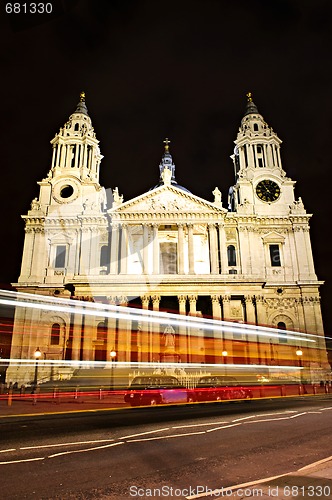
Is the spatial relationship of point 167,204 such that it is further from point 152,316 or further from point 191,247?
point 152,316

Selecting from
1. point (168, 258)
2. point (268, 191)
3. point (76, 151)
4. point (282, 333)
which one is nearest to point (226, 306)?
point (282, 333)

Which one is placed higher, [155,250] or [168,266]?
[155,250]

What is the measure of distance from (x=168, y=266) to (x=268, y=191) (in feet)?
51.6

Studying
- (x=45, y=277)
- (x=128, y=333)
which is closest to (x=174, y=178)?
(x=45, y=277)

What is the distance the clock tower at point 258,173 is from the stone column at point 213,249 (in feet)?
15.0

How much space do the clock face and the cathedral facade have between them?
132 mm

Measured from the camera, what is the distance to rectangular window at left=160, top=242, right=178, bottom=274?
41.7 meters

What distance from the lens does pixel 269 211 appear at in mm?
43812

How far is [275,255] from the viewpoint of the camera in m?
42.2

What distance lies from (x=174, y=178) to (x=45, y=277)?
40.7 m

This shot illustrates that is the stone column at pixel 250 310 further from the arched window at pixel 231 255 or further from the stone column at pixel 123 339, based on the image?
the stone column at pixel 123 339

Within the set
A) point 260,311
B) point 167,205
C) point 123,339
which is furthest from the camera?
point 167,205

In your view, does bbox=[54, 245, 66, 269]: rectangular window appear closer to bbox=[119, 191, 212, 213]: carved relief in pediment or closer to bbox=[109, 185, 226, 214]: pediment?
bbox=[109, 185, 226, 214]: pediment

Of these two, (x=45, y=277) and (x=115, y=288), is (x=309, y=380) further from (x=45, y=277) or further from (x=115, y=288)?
(x=45, y=277)
